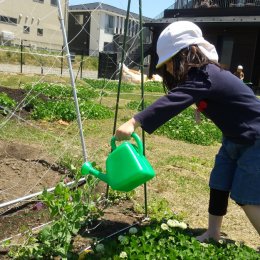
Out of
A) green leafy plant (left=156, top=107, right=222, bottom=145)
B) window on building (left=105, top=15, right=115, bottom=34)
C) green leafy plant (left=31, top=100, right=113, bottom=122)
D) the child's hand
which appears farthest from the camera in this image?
window on building (left=105, top=15, right=115, bottom=34)

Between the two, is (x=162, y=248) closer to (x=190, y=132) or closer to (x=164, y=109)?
(x=164, y=109)

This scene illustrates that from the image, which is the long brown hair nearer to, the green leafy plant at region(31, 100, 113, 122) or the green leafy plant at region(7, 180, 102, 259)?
the green leafy plant at region(7, 180, 102, 259)

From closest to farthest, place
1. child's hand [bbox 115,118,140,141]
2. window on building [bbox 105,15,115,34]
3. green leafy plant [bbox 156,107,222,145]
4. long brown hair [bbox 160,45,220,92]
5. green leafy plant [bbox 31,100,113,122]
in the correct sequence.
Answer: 1. child's hand [bbox 115,118,140,141]
2. long brown hair [bbox 160,45,220,92]
3. green leafy plant [bbox 156,107,222,145]
4. green leafy plant [bbox 31,100,113,122]
5. window on building [bbox 105,15,115,34]

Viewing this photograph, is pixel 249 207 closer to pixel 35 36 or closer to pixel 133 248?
pixel 133 248

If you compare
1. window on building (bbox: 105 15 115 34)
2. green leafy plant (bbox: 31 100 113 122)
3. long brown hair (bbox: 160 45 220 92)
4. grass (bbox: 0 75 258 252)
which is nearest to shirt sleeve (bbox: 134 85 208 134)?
long brown hair (bbox: 160 45 220 92)

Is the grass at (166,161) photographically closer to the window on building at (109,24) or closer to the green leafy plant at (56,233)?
the green leafy plant at (56,233)

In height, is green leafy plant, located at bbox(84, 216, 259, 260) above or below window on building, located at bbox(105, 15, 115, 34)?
below

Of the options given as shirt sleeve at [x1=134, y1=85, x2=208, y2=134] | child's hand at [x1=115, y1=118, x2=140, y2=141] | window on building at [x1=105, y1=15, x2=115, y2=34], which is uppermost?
window on building at [x1=105, y1=15, x2=115, y2=34]

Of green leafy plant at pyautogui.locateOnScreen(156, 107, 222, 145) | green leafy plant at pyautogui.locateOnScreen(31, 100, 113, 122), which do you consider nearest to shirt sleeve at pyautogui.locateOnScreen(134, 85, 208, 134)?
green leafy plant at pyautogui.locateOnScreen(156, 107, 222, 145)

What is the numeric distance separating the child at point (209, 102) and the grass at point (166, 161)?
0.71m

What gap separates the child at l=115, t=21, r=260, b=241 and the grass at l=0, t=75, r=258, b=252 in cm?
71

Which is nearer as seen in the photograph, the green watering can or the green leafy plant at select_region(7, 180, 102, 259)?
the green watering can

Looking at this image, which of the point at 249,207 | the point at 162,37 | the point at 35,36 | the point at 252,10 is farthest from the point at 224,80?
the point at 35,36

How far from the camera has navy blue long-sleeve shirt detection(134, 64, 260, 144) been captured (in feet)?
6.38
